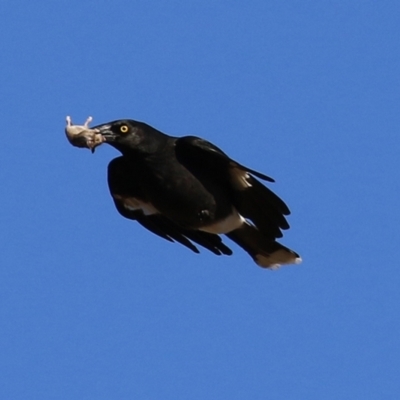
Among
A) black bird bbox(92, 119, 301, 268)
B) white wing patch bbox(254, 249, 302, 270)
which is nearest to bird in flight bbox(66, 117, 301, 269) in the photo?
black bird bbox(92, 119, 301, 268)

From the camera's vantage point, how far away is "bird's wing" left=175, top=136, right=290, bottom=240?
1220 cm

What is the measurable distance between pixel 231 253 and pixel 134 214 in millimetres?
1065

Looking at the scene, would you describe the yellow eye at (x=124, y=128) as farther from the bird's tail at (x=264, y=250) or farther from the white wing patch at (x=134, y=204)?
the bird's tail at (x=264, y=250)

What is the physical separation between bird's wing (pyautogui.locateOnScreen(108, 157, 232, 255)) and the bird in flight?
123 millimetres

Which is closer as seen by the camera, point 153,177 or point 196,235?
point 153,177

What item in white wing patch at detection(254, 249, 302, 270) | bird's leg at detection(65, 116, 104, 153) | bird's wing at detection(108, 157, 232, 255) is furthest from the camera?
white wing patch at detection(254, 249, 302, 270)

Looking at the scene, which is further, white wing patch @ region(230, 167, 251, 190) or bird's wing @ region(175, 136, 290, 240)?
white wing patch @ region(230, 167, 251, 190)

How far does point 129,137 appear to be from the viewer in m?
12.2

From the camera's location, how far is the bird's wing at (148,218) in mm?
13023

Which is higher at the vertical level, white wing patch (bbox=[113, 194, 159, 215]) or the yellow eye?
the yellow eye

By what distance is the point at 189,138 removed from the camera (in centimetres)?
1221

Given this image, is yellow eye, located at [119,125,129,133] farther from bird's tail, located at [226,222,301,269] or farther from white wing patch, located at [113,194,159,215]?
bird's tail, located at [226,222,301,269]

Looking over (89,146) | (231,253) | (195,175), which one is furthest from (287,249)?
(89,146)

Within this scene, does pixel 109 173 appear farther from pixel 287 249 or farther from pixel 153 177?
pixel 287 249
